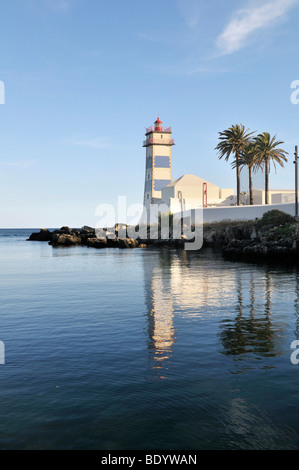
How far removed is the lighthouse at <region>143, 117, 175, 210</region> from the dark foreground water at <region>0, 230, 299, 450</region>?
202 feet

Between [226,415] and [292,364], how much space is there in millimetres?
3566

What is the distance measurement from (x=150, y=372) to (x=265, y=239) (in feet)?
127

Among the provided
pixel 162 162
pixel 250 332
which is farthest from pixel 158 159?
pixel 250 332

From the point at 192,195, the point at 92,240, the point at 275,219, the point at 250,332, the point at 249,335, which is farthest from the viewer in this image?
the point at 192,195

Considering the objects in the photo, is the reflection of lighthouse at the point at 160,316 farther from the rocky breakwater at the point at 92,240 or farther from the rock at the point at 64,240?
the rock at the point at 64,240

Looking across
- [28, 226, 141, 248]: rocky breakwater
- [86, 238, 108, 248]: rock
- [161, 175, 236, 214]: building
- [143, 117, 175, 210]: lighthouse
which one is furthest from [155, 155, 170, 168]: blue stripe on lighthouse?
[86, 238, 108, 248]: rock

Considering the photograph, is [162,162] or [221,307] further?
[162,162]

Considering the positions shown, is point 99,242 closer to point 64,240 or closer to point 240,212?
point 64,240

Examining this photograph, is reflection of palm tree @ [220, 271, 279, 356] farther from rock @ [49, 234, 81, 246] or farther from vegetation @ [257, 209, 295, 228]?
rock @ [49, 234, 81, 246]

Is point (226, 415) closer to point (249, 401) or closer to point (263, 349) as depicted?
point (249, 401)

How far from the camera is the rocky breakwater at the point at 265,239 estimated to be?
1666 inches

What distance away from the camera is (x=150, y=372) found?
10273 mm

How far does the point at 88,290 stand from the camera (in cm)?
2466
